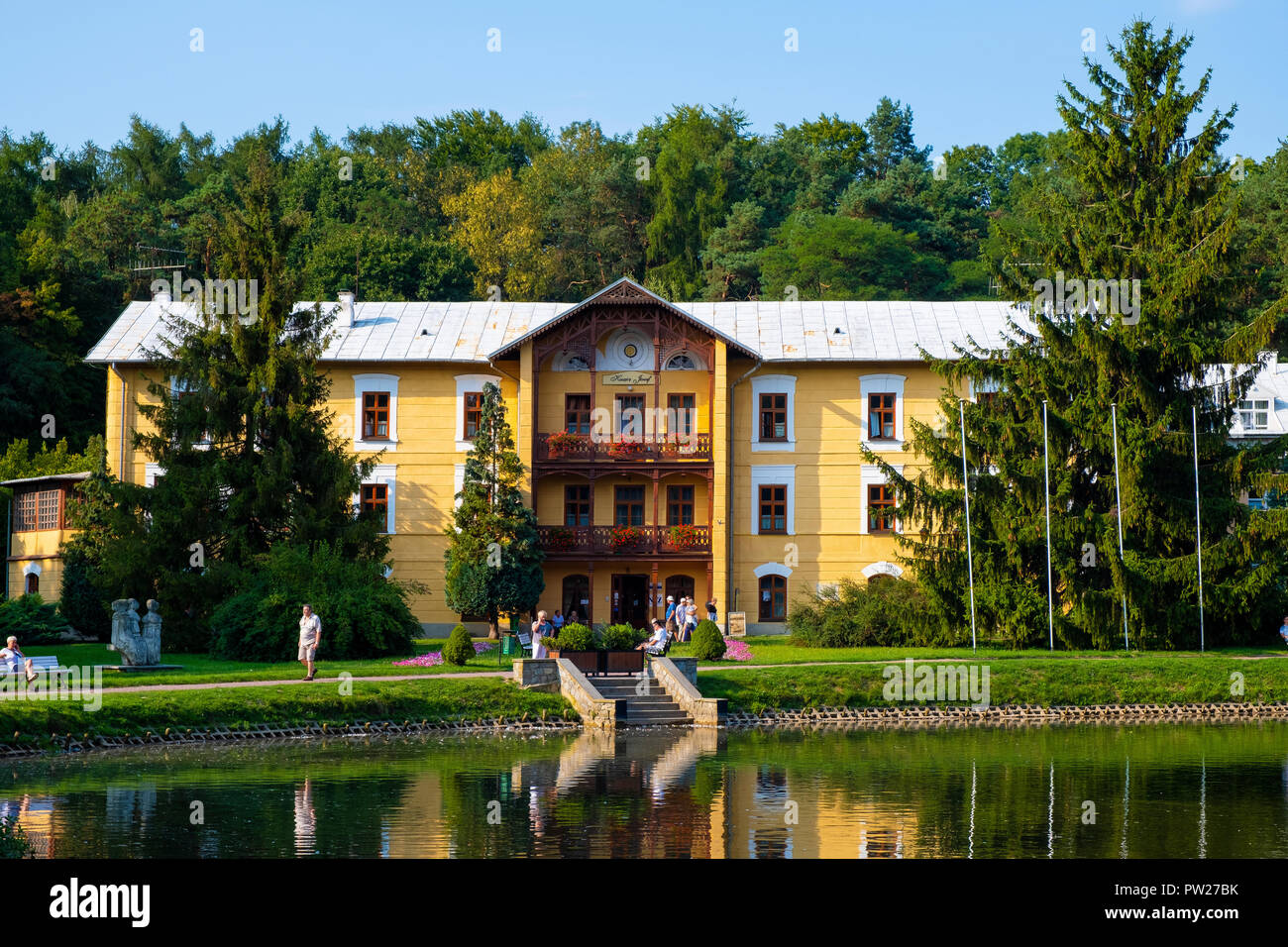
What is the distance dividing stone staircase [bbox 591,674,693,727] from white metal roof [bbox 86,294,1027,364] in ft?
47.9

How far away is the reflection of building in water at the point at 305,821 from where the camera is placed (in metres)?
15.5

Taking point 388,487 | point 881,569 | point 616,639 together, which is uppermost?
point 388,487

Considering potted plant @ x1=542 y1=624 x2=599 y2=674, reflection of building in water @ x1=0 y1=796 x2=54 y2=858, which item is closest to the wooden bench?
reflection of building in water @ x1=0 y1=796 x2=54 y2=858

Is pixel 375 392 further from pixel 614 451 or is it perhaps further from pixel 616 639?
pixel 616 639

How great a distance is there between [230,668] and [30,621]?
761cm

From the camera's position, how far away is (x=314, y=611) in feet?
105

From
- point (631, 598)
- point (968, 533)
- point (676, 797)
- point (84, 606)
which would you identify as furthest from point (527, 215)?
point (676, 797)

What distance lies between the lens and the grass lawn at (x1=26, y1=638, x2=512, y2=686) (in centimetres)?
2773

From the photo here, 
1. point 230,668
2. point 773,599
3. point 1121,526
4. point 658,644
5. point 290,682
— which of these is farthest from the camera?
point 773,599

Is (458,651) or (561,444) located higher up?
(561,444)

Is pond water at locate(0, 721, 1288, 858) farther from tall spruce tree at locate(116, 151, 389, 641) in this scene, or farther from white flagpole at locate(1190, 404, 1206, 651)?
tall spruce tree at locate(116, 151, 389, 641)

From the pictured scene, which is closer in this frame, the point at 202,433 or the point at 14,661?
the point at 14,661

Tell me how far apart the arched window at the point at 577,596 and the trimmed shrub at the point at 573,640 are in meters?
11.6

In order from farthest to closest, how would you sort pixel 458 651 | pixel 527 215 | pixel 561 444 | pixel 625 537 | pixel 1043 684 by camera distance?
pixel 527 215 → pixel 561 444 → pixel 625 537 → pixel 458 651 → pixel 1043 684
